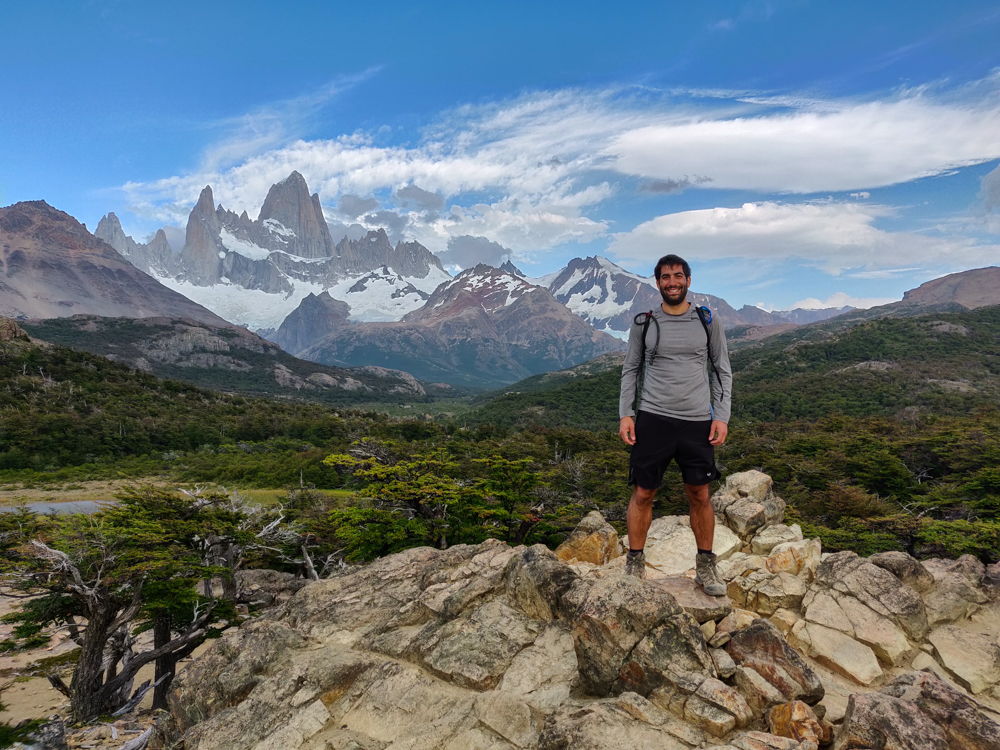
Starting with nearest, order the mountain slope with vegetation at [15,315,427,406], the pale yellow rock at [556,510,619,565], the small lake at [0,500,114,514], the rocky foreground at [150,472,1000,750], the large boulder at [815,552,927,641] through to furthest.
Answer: the rocky foreground at [150,472,1000,750], the large boulder at [815,552,927,641], the pale yellow rock at [556,510,619,565], the small lake at [0,500,114,514], the mountain slope with vegetation at [15,315,427,406]

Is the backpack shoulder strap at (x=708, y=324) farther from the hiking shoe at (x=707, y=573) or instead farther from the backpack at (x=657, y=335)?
the hiking shoe at (x=707, y=573)

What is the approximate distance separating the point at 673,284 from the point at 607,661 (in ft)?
14.7

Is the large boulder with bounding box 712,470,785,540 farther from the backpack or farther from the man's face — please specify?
the man's face

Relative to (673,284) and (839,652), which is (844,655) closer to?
(839,652)

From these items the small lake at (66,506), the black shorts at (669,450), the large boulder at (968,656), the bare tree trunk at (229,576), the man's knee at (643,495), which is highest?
the black shorts at (669,450)

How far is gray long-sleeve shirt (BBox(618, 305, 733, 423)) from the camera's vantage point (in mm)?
5770

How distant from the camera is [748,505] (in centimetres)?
1209

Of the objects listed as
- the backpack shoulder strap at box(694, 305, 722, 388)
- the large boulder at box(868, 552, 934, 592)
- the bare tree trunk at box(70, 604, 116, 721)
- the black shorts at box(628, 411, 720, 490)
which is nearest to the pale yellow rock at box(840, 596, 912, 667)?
the large boulder at box(868, 552, 934, 592)

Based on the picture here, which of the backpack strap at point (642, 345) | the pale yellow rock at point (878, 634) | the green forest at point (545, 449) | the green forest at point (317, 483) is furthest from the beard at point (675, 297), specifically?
the green forest at point (317, 483)

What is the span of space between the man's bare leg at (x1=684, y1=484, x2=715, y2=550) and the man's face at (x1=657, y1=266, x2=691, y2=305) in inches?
92.9

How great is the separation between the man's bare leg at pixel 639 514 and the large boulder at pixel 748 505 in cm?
681

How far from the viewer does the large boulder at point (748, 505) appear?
11.7 metres

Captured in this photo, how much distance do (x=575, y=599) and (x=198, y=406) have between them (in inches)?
3457

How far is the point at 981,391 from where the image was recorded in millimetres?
79875
